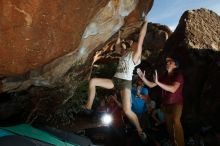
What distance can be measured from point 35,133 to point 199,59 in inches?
316

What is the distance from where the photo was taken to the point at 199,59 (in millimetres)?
12766

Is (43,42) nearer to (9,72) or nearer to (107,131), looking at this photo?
(9,72)

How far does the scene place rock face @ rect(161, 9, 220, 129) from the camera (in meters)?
11.5

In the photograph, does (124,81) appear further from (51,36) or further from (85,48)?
(85,48)

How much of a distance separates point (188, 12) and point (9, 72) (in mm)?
9529

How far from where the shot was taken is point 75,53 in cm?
875

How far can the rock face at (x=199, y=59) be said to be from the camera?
11492 mm

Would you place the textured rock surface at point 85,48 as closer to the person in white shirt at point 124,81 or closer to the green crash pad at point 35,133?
the person in white shirt at point 124,81

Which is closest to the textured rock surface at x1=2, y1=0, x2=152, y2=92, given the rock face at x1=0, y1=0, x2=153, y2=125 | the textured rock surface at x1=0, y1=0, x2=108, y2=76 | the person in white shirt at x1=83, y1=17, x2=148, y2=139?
the rock face at x1=0, y1=0, x2=153, y2=125

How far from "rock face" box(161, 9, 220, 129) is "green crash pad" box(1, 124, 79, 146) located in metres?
6.07

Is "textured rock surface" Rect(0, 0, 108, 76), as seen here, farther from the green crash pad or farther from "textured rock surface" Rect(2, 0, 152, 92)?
the green crash pad

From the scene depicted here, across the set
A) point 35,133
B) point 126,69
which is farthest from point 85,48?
point 35,133

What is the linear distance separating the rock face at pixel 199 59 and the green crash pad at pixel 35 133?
6071mm

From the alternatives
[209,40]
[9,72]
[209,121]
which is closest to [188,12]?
[209,40]
